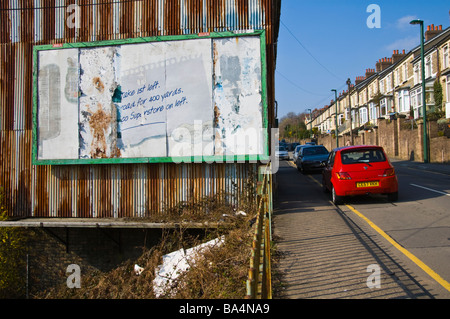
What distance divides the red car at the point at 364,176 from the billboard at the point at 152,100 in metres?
2.37

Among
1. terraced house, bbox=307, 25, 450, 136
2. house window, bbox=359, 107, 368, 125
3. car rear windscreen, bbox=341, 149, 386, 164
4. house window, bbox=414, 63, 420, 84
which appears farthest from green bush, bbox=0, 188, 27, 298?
house window, bbox=359, 107, 368, 125

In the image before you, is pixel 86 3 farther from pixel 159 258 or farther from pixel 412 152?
pixel 412 152

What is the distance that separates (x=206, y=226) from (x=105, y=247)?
11.5 ft

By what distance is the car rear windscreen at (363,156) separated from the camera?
10258 mm

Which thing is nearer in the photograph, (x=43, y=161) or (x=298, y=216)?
(x=298, y=216)

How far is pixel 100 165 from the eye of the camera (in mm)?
10289

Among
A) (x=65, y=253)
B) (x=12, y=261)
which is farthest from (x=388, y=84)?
(x=12, y=261)

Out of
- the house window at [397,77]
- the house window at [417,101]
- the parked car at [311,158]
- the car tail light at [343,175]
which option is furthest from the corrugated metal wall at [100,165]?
the house window at [397,77]

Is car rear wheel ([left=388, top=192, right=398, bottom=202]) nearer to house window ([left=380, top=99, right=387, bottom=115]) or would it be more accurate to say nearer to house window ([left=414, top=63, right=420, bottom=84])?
house window ([left=414, top=63, right=420, bottom=84])

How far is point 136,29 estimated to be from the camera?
33.7 feet
